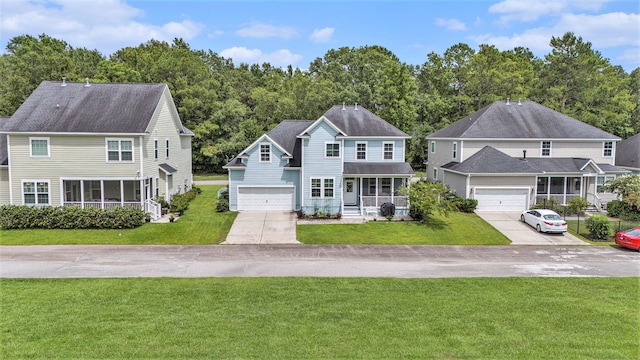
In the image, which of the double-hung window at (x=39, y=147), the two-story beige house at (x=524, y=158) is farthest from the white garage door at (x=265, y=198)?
the two-story beige house at (x=524, y=158)

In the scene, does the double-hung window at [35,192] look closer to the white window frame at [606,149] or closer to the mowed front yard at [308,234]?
the mowed front yard at [308,234]

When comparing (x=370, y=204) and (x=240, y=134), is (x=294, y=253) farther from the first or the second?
(x=240, y=134)

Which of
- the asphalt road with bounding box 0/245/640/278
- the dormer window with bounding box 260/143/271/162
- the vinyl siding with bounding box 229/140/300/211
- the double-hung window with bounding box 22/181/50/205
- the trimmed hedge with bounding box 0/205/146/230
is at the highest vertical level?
the dormer window with bounding box 260/143/271/162

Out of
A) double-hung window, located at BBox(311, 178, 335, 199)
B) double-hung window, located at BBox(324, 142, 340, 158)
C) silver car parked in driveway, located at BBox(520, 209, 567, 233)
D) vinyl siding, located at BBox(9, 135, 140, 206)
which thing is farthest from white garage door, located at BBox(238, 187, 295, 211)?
silver car parked in driveway, located at BBox(520, 209, 567, 233)

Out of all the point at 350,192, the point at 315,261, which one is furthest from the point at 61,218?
the point at 350,192

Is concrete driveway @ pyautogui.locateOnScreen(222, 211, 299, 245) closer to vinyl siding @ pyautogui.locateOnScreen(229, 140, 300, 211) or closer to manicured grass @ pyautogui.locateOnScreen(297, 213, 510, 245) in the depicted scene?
manicured grass @ pyautogui.locateOnScreen(297, 213, 510, 245)

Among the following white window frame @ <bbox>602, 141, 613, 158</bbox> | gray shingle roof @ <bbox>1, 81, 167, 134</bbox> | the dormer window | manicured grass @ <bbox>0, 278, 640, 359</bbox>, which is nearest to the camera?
manicured grass @ <bbox>0, 278, 640, 359</bbox>

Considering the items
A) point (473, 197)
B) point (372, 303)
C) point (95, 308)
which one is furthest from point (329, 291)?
point (473, 197)
